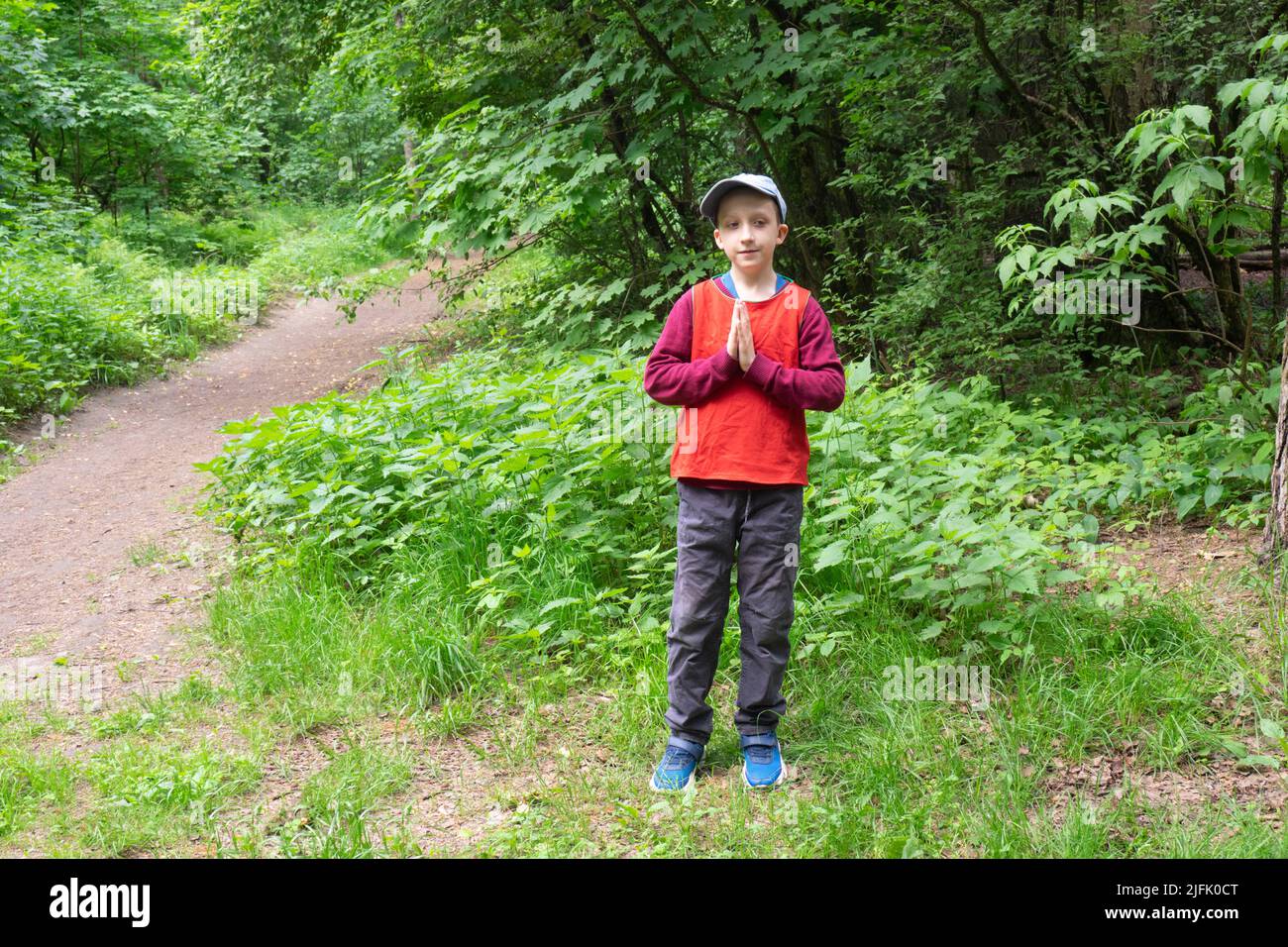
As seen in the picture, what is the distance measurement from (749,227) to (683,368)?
1.69 feet

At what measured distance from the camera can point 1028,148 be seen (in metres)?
6.83

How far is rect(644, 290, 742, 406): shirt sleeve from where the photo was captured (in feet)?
10.8

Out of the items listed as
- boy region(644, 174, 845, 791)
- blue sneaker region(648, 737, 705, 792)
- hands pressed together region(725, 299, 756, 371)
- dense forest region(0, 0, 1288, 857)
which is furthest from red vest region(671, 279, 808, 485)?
blue sneaker region(648, 737, 705, 792)

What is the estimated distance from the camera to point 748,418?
3.35 meters

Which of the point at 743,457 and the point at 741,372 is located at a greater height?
the point at 741,372

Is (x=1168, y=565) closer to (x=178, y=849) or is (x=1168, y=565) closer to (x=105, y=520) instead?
(x=178, y=849)

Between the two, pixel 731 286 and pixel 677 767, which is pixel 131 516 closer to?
pixel 677 767

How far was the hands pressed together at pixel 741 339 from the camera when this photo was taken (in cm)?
A: 320

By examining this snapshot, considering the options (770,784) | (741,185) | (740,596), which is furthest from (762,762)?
(741,185)

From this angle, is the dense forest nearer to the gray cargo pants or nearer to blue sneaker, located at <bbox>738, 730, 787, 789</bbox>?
blue sneaker, located at <bbox>738, 730, 787, 789</bbox>

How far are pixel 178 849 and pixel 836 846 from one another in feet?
6.97

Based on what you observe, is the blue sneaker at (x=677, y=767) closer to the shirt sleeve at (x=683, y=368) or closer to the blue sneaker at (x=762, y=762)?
the blue sneaker at (x=762, y=762)

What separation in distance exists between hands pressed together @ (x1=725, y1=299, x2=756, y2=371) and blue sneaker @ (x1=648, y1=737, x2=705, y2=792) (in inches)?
53.1

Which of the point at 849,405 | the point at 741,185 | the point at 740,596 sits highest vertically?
the point at 741,185
